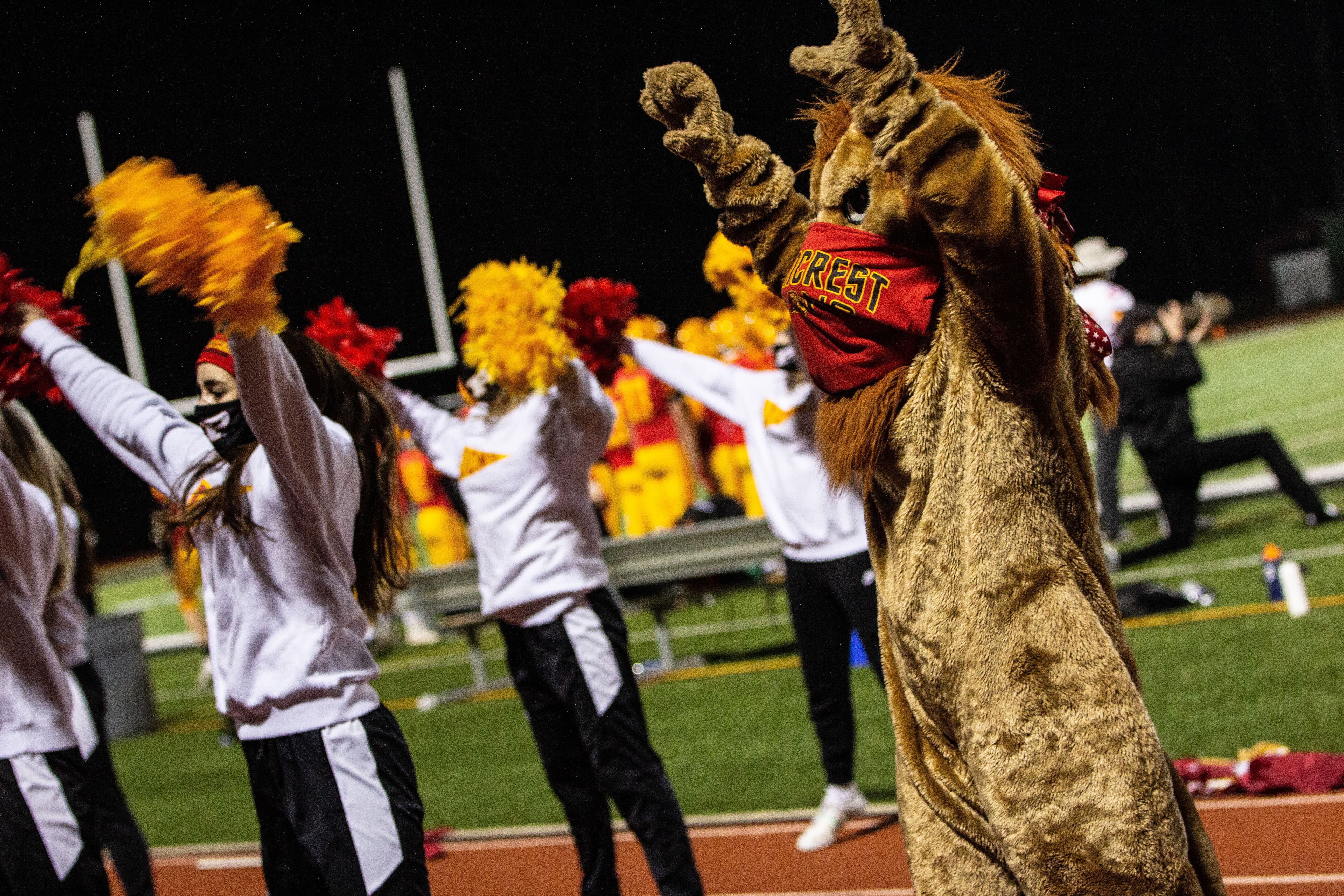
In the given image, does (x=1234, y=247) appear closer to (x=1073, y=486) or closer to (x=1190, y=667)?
(x=1190, y=667)

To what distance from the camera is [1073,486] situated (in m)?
1.82

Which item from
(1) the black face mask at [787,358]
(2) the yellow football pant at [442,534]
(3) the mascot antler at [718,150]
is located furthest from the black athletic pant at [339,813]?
(2) the yellow football pant at [442,534]

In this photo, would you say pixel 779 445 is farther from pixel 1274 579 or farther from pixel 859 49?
pixel 1274 579

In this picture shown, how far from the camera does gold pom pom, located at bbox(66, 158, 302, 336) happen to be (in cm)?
175

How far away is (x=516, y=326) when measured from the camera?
3.70 metres

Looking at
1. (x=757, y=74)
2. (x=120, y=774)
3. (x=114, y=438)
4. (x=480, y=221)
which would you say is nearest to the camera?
(x=114, y=438)

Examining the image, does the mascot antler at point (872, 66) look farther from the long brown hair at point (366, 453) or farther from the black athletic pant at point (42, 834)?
the black athletic pant at point (42, 834)

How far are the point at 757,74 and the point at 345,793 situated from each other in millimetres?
5118

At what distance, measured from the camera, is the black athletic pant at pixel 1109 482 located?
8125mm

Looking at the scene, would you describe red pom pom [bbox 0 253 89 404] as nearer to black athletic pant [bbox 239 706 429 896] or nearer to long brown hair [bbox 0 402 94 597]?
long brown hair [bbox 0 402 94 597]

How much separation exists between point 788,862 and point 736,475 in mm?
6820

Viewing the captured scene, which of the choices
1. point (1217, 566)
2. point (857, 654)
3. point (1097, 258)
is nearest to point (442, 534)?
point (857, 654)

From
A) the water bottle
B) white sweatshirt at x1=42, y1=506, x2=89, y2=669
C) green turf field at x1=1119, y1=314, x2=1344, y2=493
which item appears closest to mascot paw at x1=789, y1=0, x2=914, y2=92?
white sweatshirt at x1=42, y1=506, x2=89, y2=669

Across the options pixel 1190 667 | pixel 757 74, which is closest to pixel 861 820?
pixel 1190 667
